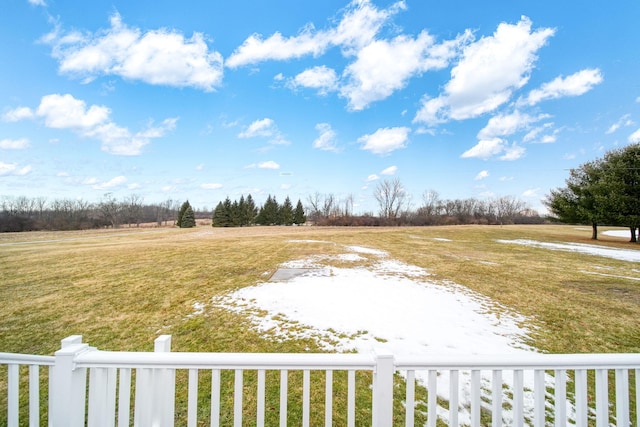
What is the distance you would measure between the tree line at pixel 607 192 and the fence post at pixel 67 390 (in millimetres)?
24225

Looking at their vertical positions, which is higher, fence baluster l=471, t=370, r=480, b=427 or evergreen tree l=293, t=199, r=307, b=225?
evergreen tree l=293, t=199, r=307, b=225

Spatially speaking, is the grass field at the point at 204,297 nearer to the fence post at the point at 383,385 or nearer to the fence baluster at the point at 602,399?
the fence post at the point at 383,385

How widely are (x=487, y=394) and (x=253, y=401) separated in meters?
2.38

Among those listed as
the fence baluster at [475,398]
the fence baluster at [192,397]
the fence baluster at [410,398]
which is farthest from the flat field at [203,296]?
the fence baluster at [475,398]

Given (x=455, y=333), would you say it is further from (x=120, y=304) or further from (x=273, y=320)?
(x=120, y=304)

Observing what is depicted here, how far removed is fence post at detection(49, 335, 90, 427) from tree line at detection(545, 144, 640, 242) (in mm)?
24225

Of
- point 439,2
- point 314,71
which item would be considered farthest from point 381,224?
point 439,2

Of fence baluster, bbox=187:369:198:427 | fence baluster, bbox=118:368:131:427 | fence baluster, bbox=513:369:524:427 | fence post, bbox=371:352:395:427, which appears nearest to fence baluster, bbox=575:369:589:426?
fence baluster, bbox=513:369:524:427

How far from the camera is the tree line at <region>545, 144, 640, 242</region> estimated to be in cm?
1545

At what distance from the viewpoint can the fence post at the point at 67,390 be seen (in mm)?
1322

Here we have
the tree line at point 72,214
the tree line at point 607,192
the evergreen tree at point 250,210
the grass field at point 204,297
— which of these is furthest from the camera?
the evergreen tree at point 250,210

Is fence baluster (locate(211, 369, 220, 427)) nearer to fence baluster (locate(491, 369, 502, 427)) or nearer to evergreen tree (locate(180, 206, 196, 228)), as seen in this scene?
fence baluster (locate(491, 369, 502, 427))

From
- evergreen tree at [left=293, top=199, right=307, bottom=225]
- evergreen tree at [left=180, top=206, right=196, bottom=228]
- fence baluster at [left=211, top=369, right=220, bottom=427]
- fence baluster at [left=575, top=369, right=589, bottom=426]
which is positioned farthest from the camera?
evergreen tree at [left=293, top=199, right=307, bottom=225]

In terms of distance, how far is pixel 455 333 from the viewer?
401 cm
